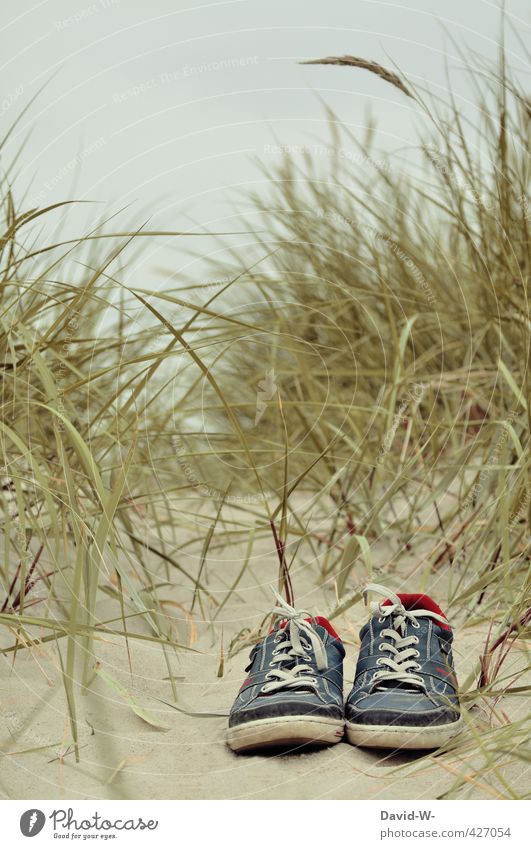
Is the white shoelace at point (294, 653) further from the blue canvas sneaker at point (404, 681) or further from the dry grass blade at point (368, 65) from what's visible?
the dry grass blade at point (368, 65)

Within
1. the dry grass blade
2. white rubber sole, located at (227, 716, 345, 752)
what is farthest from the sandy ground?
the dry grass blade

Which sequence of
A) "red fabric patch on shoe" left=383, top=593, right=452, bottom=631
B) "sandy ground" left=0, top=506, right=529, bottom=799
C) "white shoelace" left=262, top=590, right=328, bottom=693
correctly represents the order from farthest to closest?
"red fabric patch on shoe" left=383, top=593, right=452, bottom=631 → "white shoelace" left=262, top=590, right=328, bottom=693 → "sandy ground" left=0, top=506, right=529, bottom=799

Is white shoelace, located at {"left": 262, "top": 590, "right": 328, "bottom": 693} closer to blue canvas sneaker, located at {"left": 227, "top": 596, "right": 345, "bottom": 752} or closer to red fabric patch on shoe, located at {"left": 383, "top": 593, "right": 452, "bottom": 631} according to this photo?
blue canvas sneaker, located at {"left": 227, "top": 596, "right": 345, "bottom": 752}

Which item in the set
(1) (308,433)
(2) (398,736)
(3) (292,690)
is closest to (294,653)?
(3) (292,690)

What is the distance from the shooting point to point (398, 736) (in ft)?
3.77

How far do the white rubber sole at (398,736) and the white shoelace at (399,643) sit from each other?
0.23 ft

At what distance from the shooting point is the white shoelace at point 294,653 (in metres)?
1.21

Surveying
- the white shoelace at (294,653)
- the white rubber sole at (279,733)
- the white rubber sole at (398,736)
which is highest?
the white shoelace at (294,653)

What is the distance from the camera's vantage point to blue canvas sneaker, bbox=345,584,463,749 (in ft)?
3.81

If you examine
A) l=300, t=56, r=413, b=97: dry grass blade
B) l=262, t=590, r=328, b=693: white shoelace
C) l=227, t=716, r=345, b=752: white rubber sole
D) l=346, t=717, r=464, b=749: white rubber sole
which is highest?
l=300, t=56, r=413, b=97: dry grass blade

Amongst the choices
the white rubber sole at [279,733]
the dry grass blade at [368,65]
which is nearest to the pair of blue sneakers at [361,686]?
the white rubber sole at [279,733]

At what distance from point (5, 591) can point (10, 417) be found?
30 centimetres

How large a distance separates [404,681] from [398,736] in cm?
9
